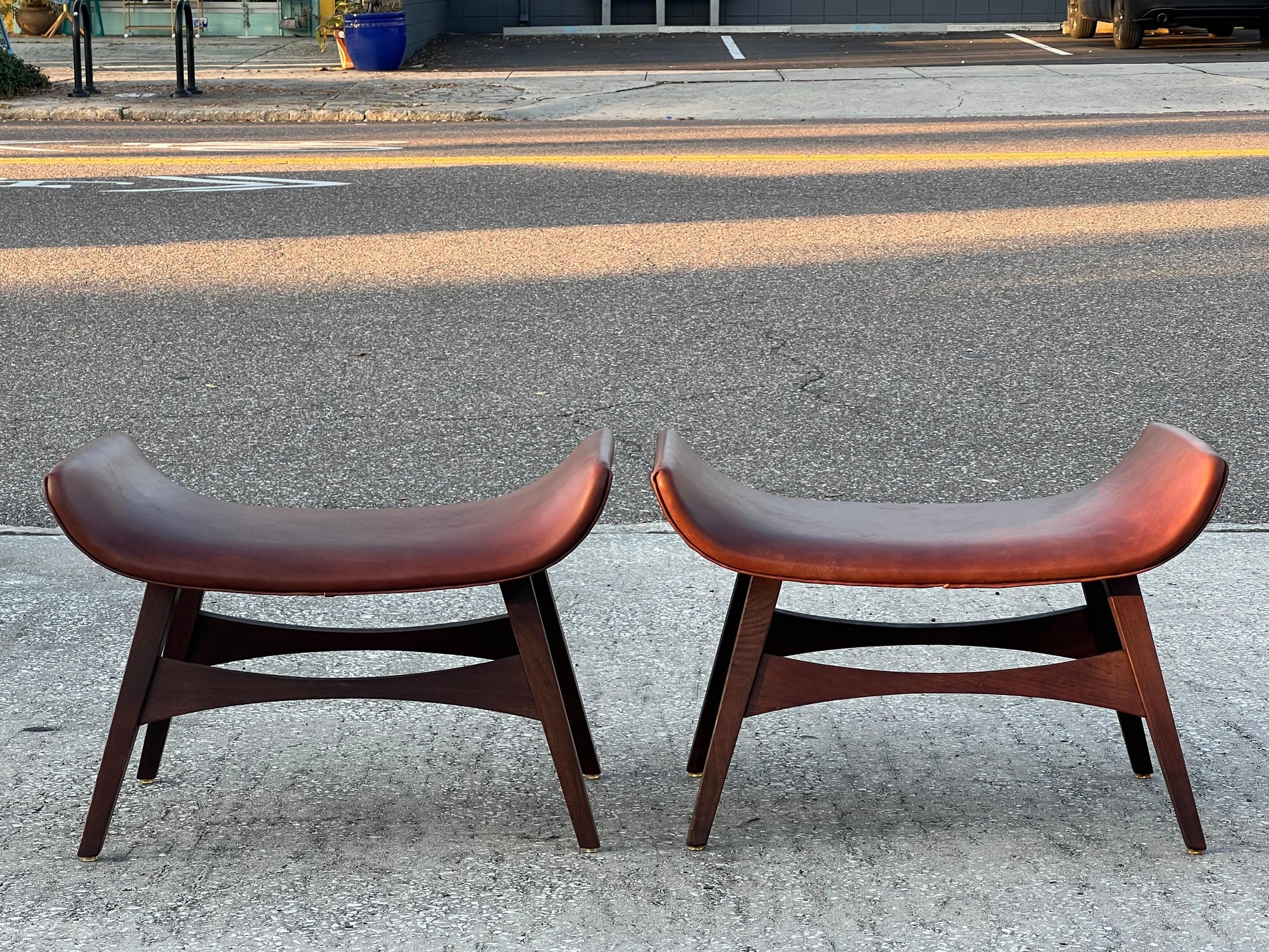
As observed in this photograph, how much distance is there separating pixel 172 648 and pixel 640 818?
3.14ft

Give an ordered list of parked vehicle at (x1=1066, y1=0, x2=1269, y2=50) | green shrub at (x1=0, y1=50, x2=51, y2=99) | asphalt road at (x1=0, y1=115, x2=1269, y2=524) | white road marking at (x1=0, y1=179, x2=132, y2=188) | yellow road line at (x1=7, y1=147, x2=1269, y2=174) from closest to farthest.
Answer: asphalt road at (x1=0, y1=115, x2=1269, y2=524) → white road marking at (x1=0, y1=179, x2=132, y2=188) → yellow road line at (x1=7, y1=147, x2=1269, y2=174) → green shrub at (x1=0, y1=50, x2=51, y2=99) → parked vehicle at (x1=1066, y1=0, x2=1269, y2=50)

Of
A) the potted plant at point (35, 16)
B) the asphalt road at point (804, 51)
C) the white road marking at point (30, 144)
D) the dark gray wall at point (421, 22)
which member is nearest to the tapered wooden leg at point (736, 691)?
the white road marking at point (30, 144)

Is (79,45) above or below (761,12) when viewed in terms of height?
below

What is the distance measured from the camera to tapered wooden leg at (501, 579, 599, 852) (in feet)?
8.34

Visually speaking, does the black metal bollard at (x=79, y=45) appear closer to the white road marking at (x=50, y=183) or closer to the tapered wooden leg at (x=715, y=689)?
the white road marking at (x=50, y=183)

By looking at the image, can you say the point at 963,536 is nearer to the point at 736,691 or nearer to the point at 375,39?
the point at 736,691

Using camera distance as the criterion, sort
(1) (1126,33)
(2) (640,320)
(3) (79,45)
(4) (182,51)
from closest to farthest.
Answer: (2) (640,320) < (4) (182,51) < (3) (79,45) < (1) (1126,33)

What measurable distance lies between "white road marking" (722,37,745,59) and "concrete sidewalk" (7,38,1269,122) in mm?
2289

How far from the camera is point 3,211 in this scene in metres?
9.30

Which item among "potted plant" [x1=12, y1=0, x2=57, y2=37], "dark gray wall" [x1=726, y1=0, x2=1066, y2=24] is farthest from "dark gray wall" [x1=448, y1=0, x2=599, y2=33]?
"potted plant" [x1=12, y1=0, x2=57, y2=37]

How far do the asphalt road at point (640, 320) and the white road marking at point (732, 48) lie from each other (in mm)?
10085

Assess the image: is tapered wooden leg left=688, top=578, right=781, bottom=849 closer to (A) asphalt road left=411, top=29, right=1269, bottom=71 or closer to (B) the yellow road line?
(B) the yellow road line

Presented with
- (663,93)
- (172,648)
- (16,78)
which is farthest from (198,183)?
(172,648)

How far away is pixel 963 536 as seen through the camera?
2561 millimetres
